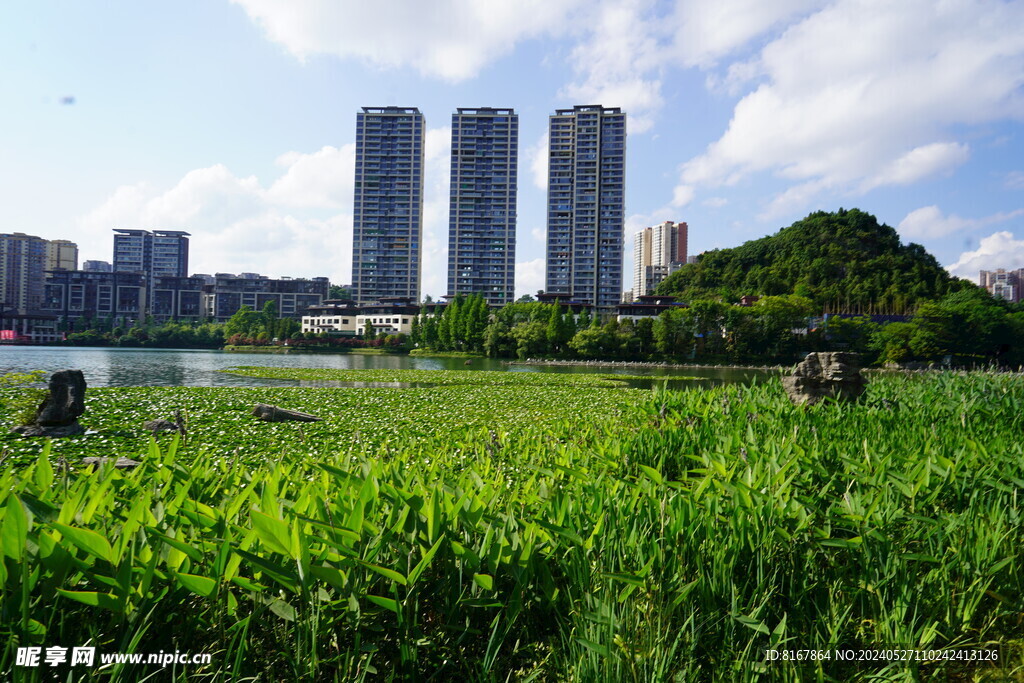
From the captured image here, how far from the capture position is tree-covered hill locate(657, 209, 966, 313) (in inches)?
2320

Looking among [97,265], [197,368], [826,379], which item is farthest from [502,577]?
[97,265]

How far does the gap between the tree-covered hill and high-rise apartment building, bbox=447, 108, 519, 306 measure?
25.1 m

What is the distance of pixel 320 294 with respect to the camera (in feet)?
309

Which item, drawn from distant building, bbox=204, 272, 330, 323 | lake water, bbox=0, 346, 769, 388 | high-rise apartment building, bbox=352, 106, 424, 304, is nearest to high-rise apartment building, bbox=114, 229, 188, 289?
distant building, bbox=204, 272, 330, 323

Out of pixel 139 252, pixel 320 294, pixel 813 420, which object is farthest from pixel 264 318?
pixel 813 420

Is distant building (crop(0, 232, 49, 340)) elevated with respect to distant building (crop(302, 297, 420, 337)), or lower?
elevated

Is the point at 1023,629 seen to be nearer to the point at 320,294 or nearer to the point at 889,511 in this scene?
the point at 889,511

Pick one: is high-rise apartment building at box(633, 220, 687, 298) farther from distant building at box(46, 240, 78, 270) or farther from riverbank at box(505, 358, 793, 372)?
distant building at box(46, 240, 78, 270)

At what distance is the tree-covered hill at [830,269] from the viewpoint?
58938mm

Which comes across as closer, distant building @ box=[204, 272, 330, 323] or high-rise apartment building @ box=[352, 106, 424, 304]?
high-rise apartment building @ box=[352, 106, 424, 304]

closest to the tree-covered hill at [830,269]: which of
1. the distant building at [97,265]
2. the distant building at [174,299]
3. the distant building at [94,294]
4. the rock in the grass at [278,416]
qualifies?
the rock in the grass at [278,416]

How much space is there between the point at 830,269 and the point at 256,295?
8808 cm

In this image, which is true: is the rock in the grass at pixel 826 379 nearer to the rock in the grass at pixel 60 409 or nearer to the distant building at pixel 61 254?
the rock in the grass at pixel 60 409

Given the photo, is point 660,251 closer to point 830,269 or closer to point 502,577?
point 830,269
